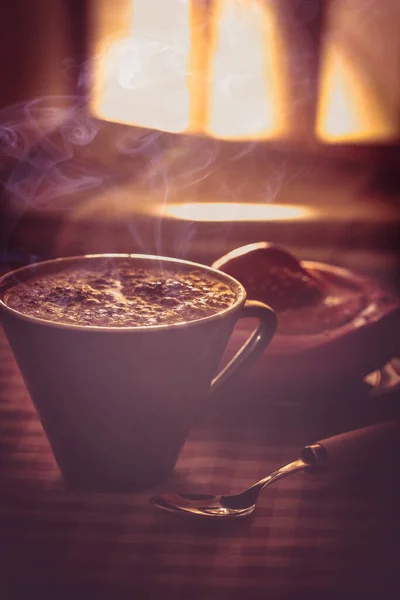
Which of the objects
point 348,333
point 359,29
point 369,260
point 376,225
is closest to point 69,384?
point 348,333

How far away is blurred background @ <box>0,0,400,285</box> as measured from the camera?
196cm

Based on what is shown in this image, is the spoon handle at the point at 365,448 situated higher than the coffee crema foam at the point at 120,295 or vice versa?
the coffee crema foam at the point at 120,295

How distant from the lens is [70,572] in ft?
1.72

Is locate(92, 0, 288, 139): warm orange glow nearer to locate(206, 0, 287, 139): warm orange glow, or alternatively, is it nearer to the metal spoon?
locate(206, 0, 287, 139): warm orange glow

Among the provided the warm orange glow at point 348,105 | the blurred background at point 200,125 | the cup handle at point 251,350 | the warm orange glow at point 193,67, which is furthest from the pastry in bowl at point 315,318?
the warm orange glow at point 348,105

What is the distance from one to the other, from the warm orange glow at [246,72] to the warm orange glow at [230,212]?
24.4 inches

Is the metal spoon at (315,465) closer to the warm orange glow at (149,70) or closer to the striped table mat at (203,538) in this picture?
the striped table mat at (203,538)

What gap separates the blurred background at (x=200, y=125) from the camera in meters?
1.96

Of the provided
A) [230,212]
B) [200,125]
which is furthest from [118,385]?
[200,125]

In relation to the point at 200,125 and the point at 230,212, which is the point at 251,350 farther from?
the point at 200,125

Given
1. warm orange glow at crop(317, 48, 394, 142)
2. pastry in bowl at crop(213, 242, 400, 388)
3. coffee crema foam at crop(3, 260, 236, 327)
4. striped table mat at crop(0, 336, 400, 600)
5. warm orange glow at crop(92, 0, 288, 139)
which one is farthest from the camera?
warm orange glow at crop(317, 48, 394, 142)

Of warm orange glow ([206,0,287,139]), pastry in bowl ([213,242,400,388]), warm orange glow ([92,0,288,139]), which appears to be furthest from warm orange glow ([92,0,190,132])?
pastry in bowl ([213,242,400,388])

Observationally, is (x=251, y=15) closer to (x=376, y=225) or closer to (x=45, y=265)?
(x=376, y=225)

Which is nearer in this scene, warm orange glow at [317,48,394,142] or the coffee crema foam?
the coffee crema foam
